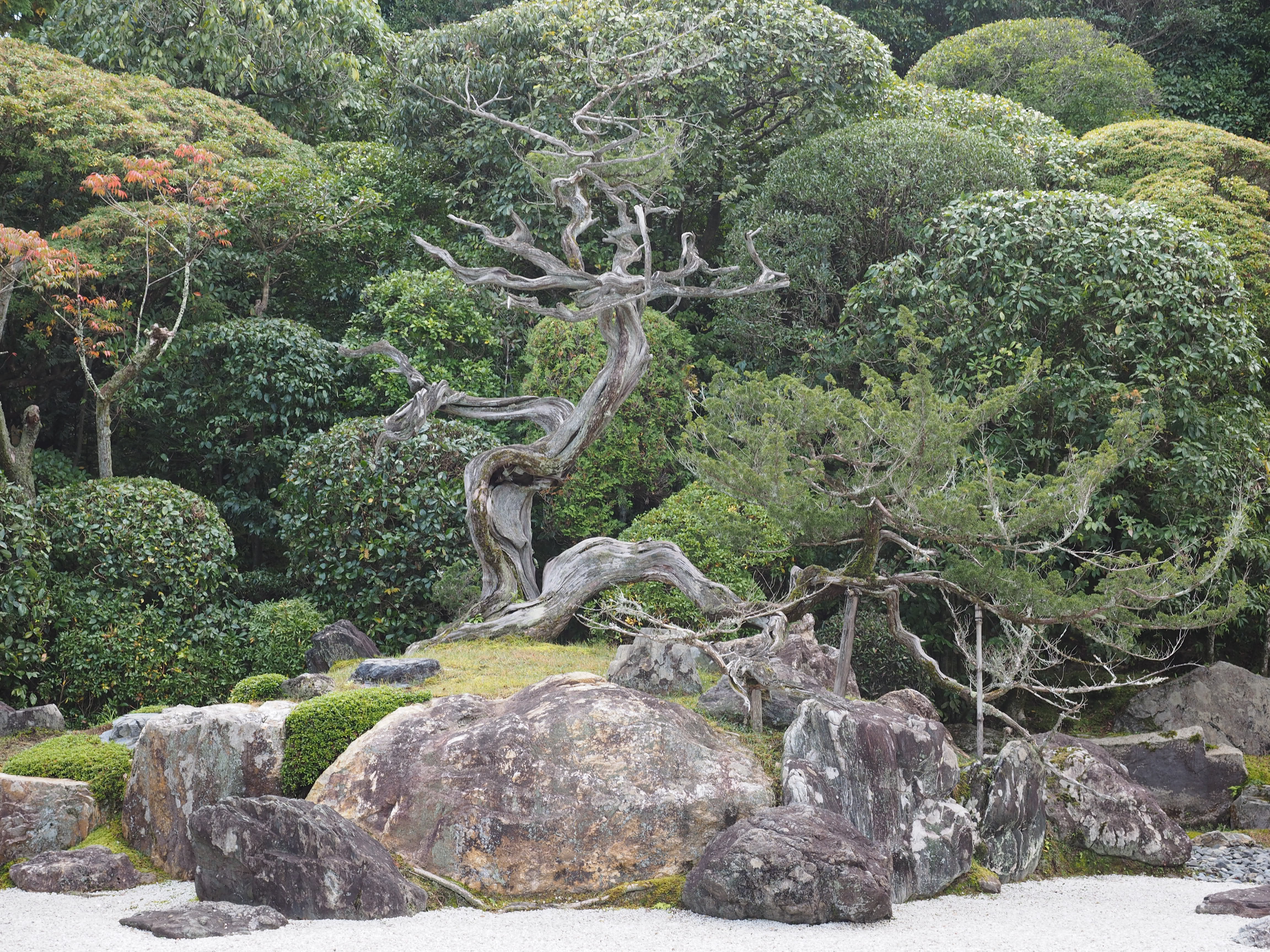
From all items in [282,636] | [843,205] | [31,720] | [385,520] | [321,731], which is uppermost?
[843,205]

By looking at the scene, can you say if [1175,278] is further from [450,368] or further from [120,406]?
[120,406]

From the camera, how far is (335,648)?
412 inches

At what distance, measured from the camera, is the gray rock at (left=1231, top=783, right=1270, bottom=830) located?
9.62 metres

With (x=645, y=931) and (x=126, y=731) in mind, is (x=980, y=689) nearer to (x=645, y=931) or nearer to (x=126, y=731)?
(x=645, y=931)

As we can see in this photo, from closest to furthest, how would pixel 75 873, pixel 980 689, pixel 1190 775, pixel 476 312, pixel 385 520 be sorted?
Answer: pixel 75 873 → pixel 980 689 → pixel 1190 775 → pixel 385 520 → pixel 476 312

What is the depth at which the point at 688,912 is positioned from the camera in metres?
6.07

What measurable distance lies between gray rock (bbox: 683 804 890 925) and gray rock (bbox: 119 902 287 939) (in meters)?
2.29

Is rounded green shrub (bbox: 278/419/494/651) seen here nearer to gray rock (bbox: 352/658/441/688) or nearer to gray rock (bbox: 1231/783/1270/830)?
gray rock (bbox: 352/658/441/688)

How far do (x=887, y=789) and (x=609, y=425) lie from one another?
6.72m

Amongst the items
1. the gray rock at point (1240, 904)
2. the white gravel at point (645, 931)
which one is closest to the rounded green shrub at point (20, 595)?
the white gravel at point (645, 931)

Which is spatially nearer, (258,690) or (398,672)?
(398,672)

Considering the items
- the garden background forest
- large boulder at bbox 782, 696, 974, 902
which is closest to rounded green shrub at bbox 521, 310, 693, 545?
the garden background forest

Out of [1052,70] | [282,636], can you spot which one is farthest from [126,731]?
[1052,70]

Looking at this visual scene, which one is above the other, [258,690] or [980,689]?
[980,689]
